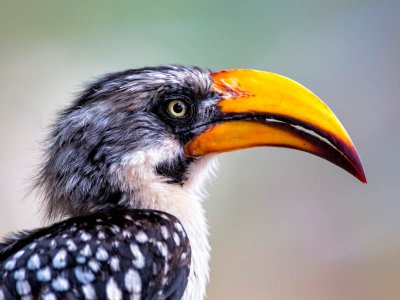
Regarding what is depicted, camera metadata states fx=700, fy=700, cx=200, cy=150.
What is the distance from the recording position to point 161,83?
6.14 feet

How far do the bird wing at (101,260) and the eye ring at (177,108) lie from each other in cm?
31

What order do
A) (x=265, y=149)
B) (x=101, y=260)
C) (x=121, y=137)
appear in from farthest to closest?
(x=265, y=149), (x=121, y=137), (x=101, y=260)

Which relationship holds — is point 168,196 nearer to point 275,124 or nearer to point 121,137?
point 121,137

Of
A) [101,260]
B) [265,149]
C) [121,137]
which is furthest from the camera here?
[265,149]

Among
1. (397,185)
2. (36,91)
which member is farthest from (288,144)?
(397,185)

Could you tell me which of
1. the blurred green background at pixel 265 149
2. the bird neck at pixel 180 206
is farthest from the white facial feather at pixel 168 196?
the blurred green background at pixel 265 149

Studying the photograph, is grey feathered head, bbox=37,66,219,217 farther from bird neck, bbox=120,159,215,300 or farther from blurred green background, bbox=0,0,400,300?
blurred green background, bbox=0,0,400,300

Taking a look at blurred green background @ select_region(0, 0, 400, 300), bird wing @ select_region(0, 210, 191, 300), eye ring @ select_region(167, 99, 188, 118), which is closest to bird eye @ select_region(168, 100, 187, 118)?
eye ring @ select_region(167, 99, 188, 118)

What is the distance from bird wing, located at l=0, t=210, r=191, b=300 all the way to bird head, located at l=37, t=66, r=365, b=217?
0.13m

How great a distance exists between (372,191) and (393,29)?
41.6 inches

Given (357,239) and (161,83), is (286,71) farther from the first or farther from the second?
(161,83)

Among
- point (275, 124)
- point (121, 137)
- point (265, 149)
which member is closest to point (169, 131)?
point (121, 137)

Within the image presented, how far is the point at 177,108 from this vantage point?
188cm

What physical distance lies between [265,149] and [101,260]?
2651mm
